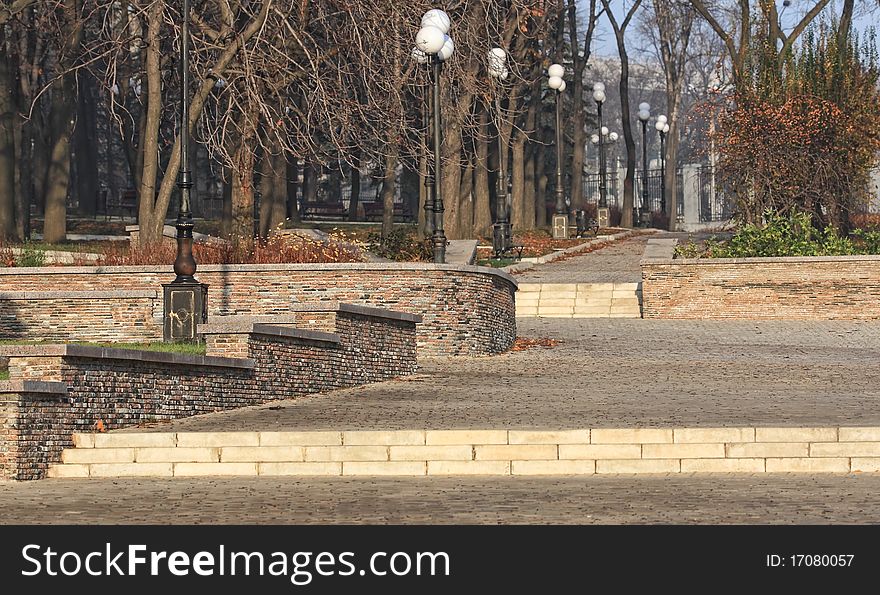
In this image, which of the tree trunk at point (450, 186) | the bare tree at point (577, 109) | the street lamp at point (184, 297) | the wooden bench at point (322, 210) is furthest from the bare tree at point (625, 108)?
the street lamp at point (184, 297)

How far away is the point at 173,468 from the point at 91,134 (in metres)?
47.1

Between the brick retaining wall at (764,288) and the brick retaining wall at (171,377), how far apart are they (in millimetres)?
9251

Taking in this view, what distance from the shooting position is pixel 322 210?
199 ft

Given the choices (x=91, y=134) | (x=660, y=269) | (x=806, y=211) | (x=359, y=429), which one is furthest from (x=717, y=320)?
(x=91, y=134)

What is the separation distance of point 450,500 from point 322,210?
164 ft

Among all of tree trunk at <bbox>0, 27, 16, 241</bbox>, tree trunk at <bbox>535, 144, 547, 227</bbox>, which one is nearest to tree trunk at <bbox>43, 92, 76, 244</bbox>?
tree trunk at <bbox>0, 27, 16, 241</bbox>

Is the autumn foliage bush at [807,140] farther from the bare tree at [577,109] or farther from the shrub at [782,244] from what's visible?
the bare tree at [577,109]

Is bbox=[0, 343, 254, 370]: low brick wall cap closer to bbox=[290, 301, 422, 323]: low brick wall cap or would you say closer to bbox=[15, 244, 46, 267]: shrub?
bbox=[290, 301, 422, 323]: low brick wall cap

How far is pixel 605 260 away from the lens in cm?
3753

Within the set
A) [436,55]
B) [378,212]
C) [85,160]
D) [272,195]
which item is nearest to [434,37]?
[436,55]

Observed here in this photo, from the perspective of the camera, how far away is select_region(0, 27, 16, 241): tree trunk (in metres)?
33.0

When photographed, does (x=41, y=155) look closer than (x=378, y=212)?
Yes

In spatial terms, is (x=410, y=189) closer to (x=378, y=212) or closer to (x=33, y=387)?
(x=378, y=212)

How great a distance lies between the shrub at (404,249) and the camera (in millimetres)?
25141
